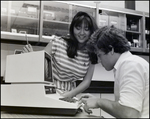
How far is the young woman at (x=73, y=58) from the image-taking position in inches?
57.2

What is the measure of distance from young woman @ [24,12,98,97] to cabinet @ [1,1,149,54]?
0.11 m

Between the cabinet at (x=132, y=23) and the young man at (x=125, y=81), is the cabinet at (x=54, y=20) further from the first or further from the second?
the young man at (x=125, y=81)

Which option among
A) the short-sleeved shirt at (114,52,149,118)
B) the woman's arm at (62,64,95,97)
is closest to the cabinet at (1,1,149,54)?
the woman's arm at (62,64,95,97)

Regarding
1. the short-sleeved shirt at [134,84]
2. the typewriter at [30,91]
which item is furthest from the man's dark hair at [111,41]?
the typewriter at [30,91]

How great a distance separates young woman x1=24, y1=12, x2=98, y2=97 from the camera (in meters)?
1.45

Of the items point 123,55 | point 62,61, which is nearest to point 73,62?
point 62,61

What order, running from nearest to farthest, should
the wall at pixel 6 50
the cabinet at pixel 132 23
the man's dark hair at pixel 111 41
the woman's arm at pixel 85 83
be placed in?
the man's dark hair at pixel 111 41 < the wall at pixel 6 50 < the woman's arm at pixel 85 83 < the cabinet at pixel 132 23

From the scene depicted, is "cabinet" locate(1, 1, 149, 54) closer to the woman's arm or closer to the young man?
the woman's arm

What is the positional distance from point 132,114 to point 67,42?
78cm

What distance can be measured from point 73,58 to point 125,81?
2.13ft

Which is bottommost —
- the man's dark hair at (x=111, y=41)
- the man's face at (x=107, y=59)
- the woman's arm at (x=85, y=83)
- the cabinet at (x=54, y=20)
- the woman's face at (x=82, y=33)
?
the woman's arm at (x=85, y=83)

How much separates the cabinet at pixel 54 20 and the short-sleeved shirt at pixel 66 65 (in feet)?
0.48

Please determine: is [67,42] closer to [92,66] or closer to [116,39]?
[92,66]

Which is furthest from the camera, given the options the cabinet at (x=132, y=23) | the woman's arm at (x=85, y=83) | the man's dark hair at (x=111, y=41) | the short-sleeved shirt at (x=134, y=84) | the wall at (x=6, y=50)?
the cabinet at (x=132, y=23)
